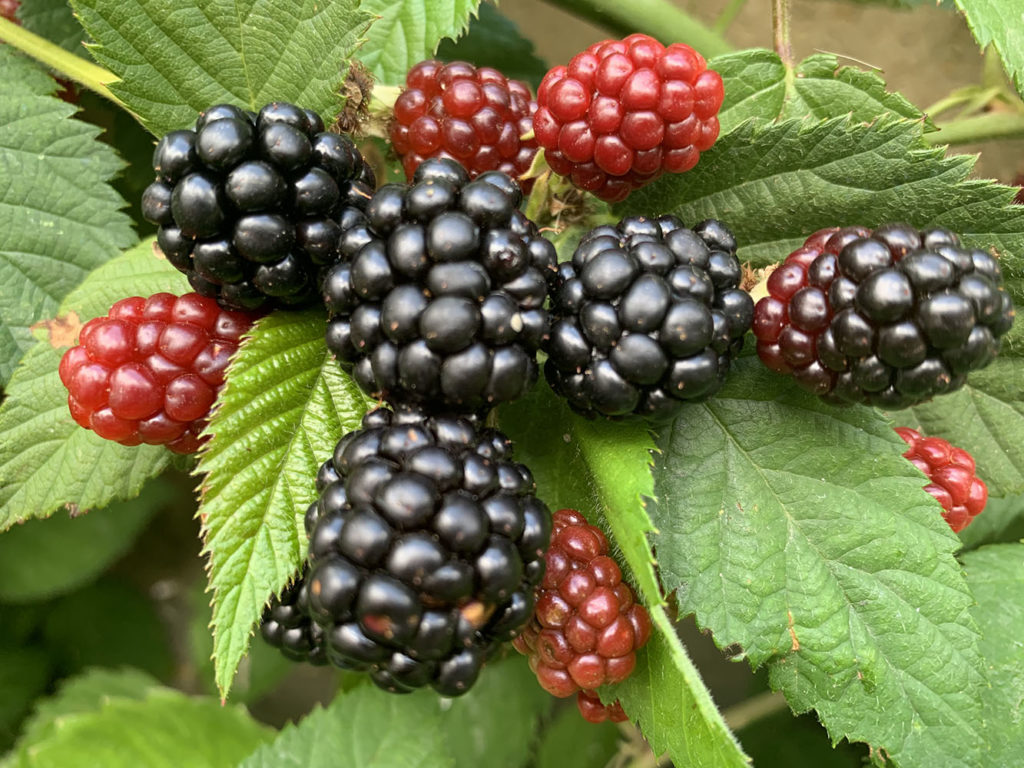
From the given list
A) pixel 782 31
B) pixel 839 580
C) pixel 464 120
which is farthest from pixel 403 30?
pixel 839 580

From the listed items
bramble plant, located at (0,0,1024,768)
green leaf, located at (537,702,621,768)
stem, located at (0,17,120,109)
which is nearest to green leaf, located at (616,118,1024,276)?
bramble plant, located at (0,0,1024,768)

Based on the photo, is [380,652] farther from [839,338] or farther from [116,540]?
[116,540]

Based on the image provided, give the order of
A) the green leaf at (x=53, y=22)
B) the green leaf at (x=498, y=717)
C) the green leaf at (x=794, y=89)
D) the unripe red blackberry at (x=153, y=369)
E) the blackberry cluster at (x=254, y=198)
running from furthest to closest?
1. the green leaf at (x=498, y=717)
2. the green leaf at (x=53, y=22)
3. the green leaf at (x=794, y=89)
4. the unripe red blackberry at (x=153, y=369)
5. the blackberry cluster at (x=254, y=198)

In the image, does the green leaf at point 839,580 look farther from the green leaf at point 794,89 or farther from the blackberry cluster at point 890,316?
the green leaf at point 794,89

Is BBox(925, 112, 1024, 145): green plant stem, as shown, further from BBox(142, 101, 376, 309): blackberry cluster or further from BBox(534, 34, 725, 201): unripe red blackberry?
BBox(142, 101, 376, 309): blackberry cluster

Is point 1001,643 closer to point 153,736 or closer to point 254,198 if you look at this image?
point 254,198

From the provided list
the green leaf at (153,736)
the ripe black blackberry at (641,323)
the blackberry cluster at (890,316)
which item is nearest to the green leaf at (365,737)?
the green leaf at (153,736)
